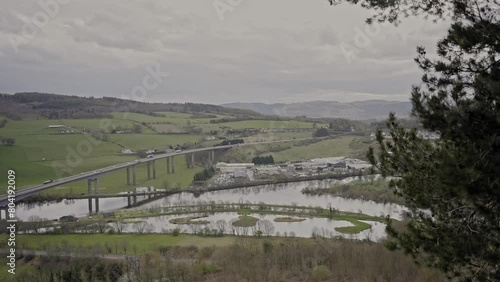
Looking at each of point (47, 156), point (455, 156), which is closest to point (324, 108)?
point (47, 156)

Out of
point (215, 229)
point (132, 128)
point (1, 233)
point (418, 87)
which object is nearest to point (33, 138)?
point (132, 128)

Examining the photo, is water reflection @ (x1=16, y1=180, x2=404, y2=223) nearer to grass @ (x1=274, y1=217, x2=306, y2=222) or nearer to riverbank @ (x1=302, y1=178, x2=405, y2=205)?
riverbank @ (x1=302, y1=178, x2=405, y2=205)

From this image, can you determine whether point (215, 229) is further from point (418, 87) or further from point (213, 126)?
point (213, 126)

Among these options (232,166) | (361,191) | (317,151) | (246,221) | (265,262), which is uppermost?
(317,151)

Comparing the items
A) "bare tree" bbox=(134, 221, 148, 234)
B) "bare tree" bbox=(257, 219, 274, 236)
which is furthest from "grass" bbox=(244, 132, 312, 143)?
"bare tree" bbox=(134, 221, 148, 234)

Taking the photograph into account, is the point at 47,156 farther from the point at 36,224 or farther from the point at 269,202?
the point at 269,202

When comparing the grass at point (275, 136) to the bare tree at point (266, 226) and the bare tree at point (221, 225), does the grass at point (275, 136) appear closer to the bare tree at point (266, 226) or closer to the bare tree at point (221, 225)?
the bare tree at point (221, 225)

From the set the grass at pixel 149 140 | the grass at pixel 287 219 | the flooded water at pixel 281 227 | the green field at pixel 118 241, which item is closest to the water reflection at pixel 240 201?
the flooded water at pixel 281 227

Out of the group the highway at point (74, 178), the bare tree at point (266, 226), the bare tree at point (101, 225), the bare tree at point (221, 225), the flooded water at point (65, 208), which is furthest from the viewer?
the flooded water at point (65, 208)
